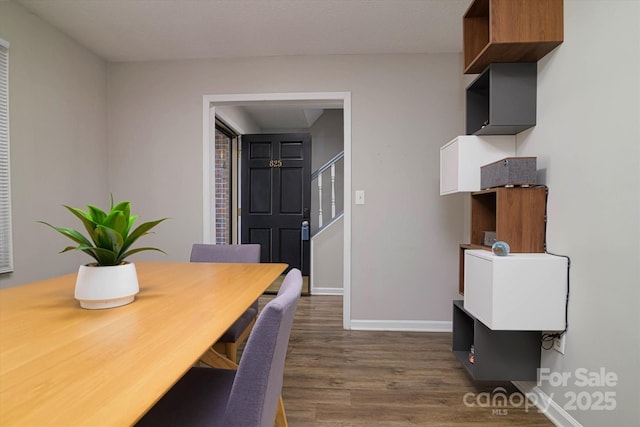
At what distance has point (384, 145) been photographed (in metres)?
2.71

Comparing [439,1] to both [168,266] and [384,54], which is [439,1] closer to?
[384,54]

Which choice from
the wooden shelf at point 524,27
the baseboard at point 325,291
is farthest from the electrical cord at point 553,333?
the baseboard at point 325,291

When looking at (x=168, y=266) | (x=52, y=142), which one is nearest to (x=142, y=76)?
(x=52, y=142)

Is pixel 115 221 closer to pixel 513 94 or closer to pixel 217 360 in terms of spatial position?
pixel 217 360

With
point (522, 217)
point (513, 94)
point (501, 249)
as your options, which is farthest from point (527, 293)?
point (513, 94)

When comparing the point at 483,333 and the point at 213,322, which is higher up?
the point at 213,322

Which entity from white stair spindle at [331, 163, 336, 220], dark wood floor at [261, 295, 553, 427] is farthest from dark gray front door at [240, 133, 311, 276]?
dark wood floor at [261, 295, 553, 427]

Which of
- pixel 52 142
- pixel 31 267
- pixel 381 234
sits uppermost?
pixel 52 142

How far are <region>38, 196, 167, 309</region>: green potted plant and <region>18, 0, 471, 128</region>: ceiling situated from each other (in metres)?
1.72

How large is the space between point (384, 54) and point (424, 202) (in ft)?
4.40

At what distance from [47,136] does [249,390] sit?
2.58m

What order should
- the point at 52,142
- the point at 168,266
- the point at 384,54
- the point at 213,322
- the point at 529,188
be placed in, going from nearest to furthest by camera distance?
the point at 213,322 < the point at 529,188 < the point at 168,266 < the point at 52,142 < the point at 384,54

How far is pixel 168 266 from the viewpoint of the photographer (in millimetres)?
1704

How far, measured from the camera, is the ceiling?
206 centimetres
